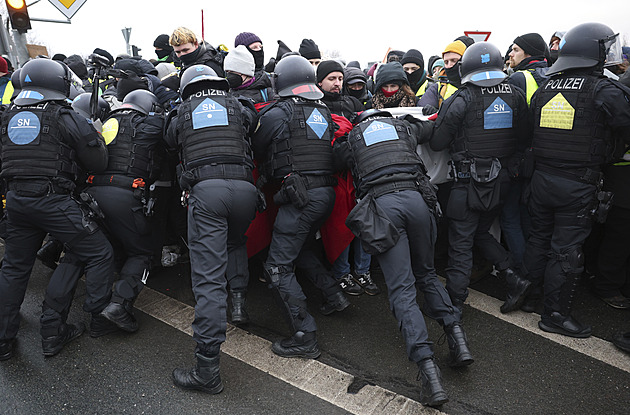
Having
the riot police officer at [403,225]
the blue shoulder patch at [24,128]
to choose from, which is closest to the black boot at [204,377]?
the riot police officer at [403,225]

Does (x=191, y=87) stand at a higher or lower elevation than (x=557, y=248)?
higher

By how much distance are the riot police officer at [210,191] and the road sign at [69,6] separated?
4943 mm

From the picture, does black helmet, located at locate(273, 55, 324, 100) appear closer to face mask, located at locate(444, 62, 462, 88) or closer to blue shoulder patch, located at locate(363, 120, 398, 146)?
blue shoulder patch, located at locate(363, 120, 398, 146)

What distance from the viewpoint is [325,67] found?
4.35m

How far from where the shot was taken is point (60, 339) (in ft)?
11.2

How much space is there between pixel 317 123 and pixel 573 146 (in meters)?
2.01

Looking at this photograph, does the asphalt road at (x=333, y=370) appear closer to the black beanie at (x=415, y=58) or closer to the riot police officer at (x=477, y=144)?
the riot police officer at (x=477, y=144)

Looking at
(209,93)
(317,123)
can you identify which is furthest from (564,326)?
(209,93)

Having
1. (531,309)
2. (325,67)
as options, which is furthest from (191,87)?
(531,309)

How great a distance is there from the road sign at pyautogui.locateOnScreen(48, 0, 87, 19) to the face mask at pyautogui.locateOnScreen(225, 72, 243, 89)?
434 centimetres

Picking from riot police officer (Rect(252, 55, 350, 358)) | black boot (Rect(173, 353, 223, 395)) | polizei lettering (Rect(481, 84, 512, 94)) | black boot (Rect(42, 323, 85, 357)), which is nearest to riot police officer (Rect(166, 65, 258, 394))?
black boot (Rect(173, 353, 223, 395))

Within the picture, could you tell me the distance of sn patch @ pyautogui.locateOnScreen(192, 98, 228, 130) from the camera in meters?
3.27

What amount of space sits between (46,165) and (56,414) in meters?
1.77

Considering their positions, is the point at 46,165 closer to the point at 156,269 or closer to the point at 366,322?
the point at 156,269
